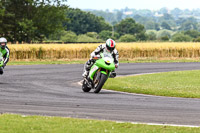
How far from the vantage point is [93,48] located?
1713 inches

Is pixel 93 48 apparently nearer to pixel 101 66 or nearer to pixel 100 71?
pixel 100 71

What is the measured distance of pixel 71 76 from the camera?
26078mm

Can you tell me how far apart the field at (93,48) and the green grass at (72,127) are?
1216 inches

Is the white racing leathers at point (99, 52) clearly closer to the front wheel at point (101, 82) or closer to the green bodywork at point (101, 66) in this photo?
the green bodywork at point (101, 66)

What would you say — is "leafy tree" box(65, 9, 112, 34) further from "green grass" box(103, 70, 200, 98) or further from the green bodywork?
the green bodywork

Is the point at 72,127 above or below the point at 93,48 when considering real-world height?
above

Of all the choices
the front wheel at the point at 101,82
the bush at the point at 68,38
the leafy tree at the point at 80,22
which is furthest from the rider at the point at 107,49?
the leafy tree at the point at 80,22

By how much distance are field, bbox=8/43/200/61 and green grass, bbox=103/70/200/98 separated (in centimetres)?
1851

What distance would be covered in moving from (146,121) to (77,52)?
3222cm

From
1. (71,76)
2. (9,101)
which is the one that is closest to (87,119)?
(9,101)

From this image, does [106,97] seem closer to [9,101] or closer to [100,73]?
[100,73]

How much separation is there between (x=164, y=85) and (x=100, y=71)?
13.1ft

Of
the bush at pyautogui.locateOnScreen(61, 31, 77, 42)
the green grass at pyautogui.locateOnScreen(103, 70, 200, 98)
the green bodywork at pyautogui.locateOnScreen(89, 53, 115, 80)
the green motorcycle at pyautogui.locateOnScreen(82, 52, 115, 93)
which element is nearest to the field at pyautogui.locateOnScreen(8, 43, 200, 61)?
the green grass at pyautogui.locateOnScreen(103, 70, 200, 98)

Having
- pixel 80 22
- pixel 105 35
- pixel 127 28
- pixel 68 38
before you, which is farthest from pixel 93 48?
pixel 127 28
